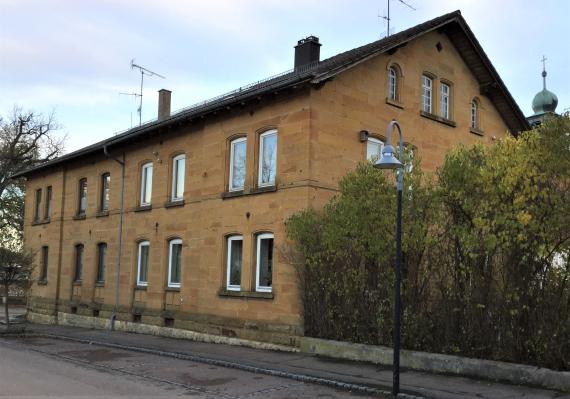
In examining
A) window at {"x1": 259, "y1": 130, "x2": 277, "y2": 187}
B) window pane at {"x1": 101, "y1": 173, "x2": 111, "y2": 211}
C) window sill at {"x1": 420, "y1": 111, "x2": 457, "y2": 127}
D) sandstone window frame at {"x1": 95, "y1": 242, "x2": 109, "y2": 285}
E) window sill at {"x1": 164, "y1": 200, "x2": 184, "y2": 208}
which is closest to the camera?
window at {"x1": 259, "y1": 130, "x2": 277, "y2": 187}

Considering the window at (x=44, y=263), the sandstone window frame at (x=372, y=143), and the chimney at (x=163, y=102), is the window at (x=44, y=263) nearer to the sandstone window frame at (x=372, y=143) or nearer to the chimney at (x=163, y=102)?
the chimney at (x=163, y=102)

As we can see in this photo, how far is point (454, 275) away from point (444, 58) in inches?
430

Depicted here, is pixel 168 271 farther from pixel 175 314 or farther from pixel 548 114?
pixel 548 114

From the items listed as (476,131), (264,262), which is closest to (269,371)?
(264,262)

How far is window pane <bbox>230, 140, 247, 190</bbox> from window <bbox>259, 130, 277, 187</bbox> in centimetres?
84

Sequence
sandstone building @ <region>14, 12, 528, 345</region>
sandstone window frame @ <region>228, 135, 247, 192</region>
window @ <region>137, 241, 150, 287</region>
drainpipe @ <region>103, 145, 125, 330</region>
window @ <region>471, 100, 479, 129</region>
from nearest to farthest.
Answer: sandstone building @ <region>14, 12, 528, 345</region>
sandstone window frame @ <region>228, 135, 247, 192</region>
window @ <region>471, 100, 479, 129</region>
window @ <region>137, 241, 150, 287</region>
drainpipe @ <region>103, 145, 125, 330</region>

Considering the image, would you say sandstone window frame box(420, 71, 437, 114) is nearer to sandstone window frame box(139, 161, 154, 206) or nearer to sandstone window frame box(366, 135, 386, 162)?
sandstone window frame box(366, 135, 386, 162)

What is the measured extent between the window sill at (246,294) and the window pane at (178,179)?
453cm

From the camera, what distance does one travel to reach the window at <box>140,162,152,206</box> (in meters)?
22.8

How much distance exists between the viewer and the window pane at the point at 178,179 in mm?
21094

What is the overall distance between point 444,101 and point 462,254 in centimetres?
1016

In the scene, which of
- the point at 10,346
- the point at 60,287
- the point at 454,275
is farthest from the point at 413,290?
the point at 60,287

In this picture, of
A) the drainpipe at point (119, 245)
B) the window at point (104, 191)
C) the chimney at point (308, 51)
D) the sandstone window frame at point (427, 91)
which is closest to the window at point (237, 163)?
the chimney at point (308, 51)

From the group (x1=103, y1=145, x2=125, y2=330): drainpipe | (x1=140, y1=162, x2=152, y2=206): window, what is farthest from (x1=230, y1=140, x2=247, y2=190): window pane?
(x1=103, y1=145, x2=125, y2=330): drainpipe
